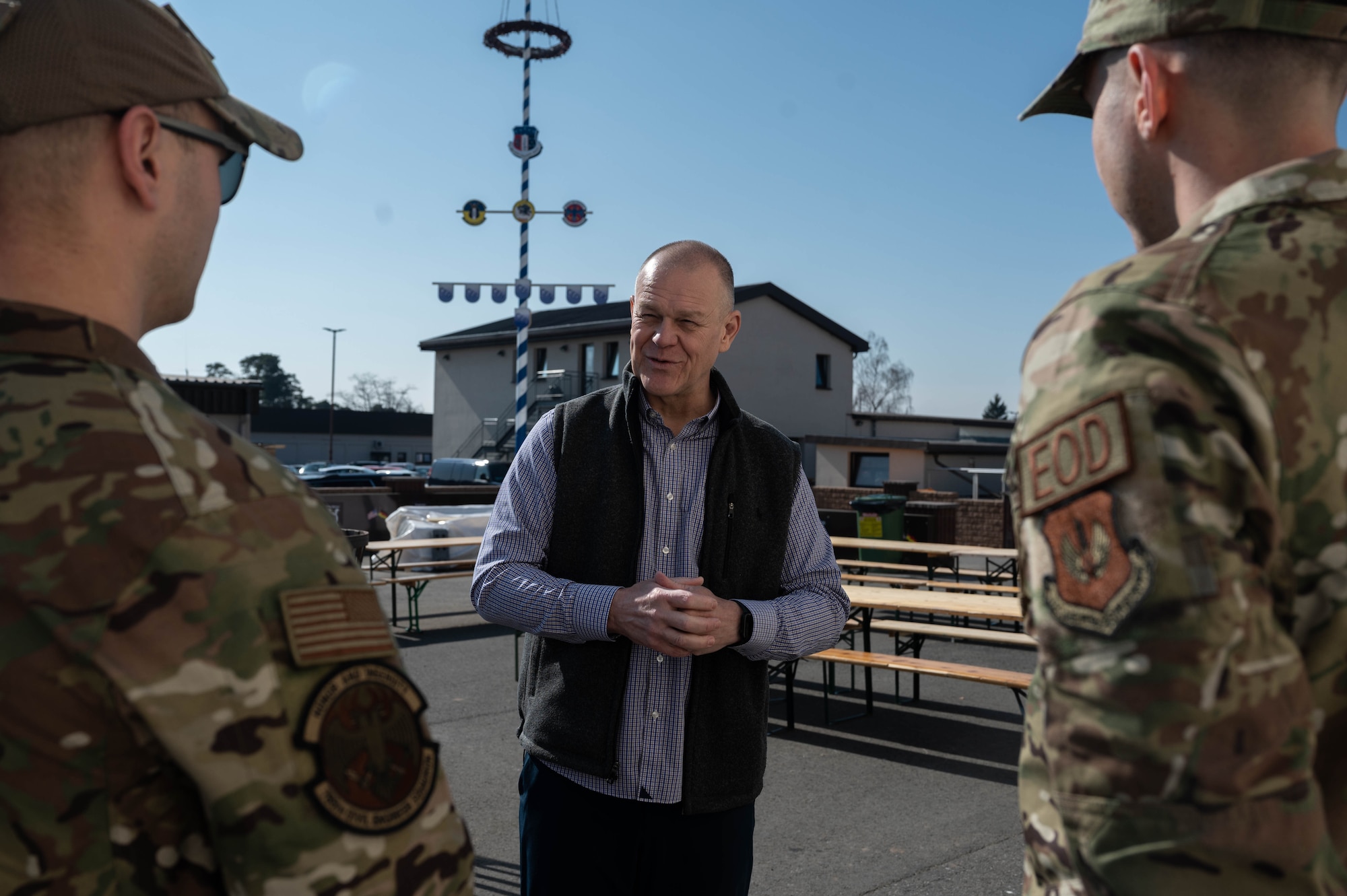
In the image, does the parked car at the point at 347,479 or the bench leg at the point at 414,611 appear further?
the parked car at the point at 347,479

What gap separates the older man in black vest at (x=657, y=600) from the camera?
2.62m

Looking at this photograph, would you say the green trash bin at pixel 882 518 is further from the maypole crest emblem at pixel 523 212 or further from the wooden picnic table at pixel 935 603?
the maypole crest emblem at pixel 523 212

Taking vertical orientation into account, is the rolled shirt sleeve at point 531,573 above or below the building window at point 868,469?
below

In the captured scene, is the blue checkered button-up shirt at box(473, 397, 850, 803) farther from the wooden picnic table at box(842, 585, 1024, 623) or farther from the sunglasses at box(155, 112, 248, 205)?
the wooden picnic table at box(842, 585, 1024, 623)

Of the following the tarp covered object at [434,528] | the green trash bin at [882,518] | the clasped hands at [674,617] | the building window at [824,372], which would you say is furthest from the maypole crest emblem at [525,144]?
the building window at [824,372]

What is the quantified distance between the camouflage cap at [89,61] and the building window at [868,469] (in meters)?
27.5

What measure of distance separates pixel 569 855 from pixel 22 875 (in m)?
1.75

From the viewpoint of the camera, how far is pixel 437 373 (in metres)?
47.4

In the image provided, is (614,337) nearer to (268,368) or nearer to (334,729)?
(334,729)

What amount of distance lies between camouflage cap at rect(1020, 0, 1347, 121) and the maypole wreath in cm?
1984

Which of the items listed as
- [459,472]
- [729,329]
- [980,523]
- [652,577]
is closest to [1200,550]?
[652,577]

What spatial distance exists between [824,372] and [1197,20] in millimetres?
40667

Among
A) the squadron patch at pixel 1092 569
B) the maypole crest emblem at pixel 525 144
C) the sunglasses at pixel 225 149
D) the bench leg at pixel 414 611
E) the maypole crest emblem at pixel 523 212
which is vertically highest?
the maypole crest emblem at pixel 525 144

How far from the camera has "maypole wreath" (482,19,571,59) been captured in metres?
19.7
